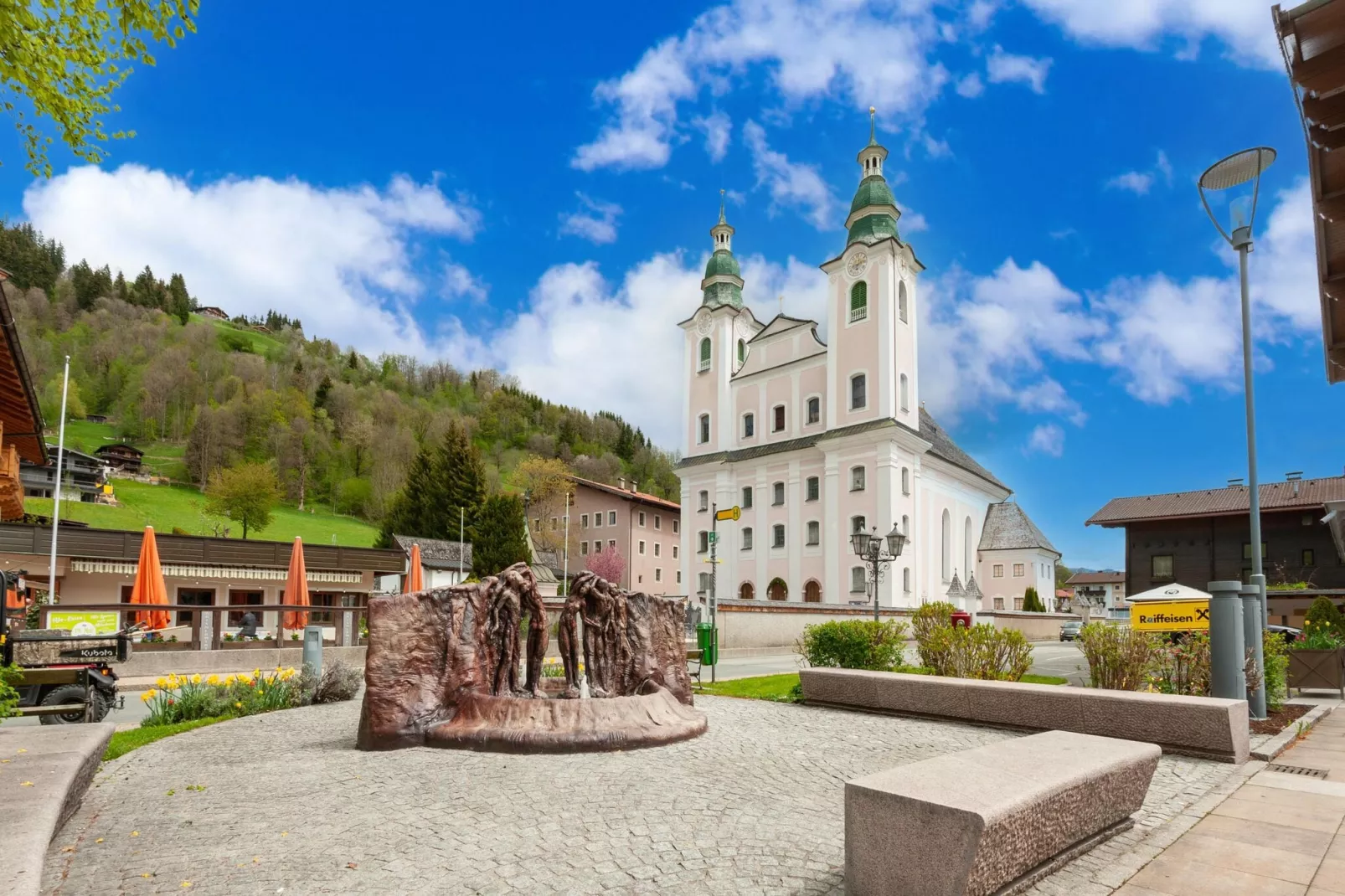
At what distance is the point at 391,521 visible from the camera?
71188 millimetres

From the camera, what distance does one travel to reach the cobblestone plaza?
14.5ft

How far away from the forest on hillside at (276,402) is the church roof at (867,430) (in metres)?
30.1

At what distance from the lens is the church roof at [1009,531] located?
198 feet

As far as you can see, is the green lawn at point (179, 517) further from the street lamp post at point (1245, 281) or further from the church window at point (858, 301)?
the street lamp post at point (1245, 281)

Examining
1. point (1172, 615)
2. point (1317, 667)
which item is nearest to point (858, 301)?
point (1172, 615)

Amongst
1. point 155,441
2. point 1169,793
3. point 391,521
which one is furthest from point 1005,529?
point 155,441

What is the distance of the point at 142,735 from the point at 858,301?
47.4 meters

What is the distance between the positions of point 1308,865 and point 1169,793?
189cm

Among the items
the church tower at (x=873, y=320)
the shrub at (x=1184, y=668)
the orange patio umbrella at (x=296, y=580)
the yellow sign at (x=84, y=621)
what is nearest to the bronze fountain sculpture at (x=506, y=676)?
the shrub at (x=1184, y=668)

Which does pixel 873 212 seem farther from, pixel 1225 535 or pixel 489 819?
pixel 489 819

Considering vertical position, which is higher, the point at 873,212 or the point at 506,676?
the point at 873,212

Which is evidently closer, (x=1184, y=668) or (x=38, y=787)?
(x=38, y=787)

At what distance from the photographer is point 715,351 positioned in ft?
196

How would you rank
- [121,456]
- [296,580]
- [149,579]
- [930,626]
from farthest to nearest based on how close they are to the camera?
[121,456]
[296,580]
[149,579]
[930,626]
